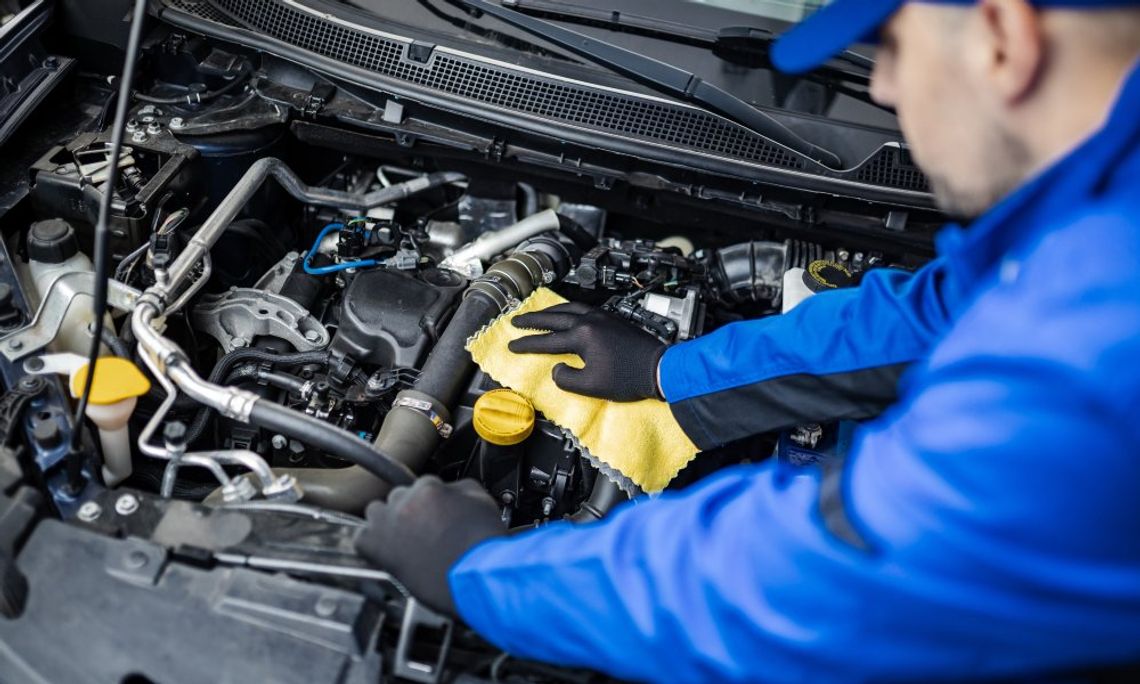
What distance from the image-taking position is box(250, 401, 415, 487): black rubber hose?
54.4 inches

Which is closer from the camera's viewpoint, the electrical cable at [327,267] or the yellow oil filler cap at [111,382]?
the yellow oil filler cap at [111,382]

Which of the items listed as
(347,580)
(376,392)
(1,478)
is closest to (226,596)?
(347,580)

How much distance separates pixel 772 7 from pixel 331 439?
1311 mm

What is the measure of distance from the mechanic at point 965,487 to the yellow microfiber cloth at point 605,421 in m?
0.51

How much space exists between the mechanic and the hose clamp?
49cm

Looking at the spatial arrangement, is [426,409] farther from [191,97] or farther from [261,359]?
[191,97]

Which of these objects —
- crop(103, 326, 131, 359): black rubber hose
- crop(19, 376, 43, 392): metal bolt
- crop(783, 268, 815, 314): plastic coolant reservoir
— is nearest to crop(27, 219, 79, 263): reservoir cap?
crop(103, 326, 131, 359): black rubber hose

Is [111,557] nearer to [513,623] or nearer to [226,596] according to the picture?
Answer: [226,596]

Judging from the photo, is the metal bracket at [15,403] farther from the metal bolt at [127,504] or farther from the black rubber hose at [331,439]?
the black rubber hose at [331,439]

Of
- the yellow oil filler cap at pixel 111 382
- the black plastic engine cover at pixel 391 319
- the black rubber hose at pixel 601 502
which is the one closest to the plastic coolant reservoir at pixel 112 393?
the yellow oil filler cap at pixel 111 382

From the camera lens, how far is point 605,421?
175 cm

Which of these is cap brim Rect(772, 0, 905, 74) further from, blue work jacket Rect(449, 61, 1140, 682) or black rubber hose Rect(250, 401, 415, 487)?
black rubber hose Rect(250, 401, 415, 487)

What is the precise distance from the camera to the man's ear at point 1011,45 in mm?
891

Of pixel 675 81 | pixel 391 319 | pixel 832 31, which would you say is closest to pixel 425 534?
pixel 391 319
